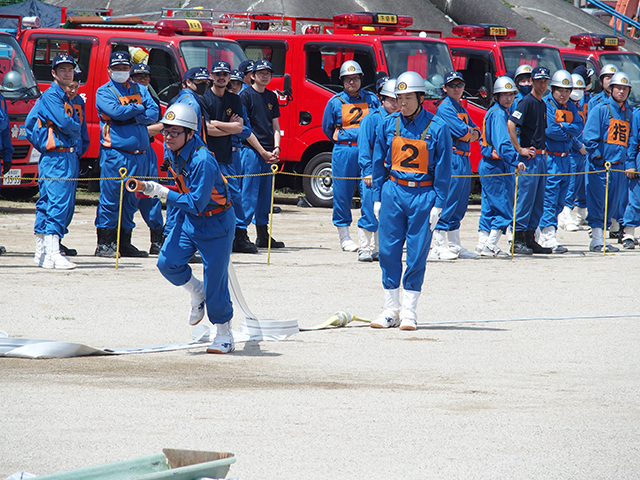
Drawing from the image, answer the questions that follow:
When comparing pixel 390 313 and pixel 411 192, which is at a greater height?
pixel 411 192

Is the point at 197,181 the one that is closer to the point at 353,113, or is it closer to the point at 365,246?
the point at 365,246

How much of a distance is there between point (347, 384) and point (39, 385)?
181cm

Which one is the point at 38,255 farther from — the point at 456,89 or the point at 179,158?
the point at 456,89

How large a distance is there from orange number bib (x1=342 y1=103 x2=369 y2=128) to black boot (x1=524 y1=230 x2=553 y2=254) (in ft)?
8.37

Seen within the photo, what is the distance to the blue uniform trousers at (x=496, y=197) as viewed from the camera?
1215 cm

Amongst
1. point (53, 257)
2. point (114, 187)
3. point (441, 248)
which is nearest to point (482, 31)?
point (441, 248)

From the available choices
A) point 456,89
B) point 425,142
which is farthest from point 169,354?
point 456,89

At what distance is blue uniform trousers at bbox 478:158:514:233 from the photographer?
12.1 meters

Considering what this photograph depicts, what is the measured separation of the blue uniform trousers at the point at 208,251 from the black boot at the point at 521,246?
6.43m

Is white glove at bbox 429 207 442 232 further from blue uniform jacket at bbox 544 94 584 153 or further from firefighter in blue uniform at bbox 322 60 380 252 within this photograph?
blue uniform jacket at bbox 544 94 584 153

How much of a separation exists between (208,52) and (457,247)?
573 cm

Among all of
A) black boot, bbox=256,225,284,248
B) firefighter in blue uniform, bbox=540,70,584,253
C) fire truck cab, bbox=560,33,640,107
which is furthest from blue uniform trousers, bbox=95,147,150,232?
fire truck cab, bbox=560,33,640,107

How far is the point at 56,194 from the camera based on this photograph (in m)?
10.1

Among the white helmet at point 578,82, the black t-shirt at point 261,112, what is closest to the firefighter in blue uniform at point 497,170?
the black t-shirt at point 261,112
